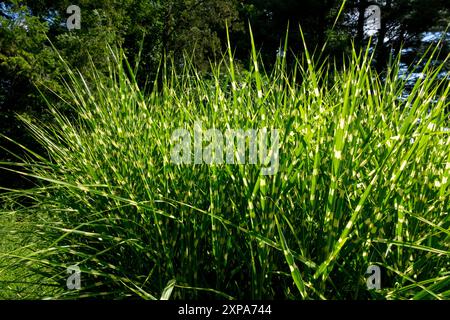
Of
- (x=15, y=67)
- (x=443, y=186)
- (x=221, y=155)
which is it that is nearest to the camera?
(x=443, y=186)

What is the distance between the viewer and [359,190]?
1.26 metres

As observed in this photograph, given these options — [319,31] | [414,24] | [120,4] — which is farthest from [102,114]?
[414,24]

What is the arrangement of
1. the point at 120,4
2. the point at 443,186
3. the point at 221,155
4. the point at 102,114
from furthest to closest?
the point at 120,4 → the point at 102,114 → the point at 221,155 → the point at 443,186

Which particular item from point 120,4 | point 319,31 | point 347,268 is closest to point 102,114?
point 347,268

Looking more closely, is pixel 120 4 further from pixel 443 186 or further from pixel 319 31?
pixel 443 186

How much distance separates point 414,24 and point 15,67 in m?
14.8

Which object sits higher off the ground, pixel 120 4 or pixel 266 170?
pixel 120 4

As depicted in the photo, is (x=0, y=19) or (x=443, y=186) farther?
(x=0, y=19)

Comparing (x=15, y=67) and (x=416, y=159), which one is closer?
(x=416, y=159)

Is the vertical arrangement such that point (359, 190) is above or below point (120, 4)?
below

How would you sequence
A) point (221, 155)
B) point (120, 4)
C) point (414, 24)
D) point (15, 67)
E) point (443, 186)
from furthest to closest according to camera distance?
1. point (414, 24)
2. point (120, 4)
3. point (15, 67)
4. point (221, 155)
5. point (443, 186)

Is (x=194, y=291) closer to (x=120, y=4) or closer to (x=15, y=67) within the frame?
(x=15, y=67)
